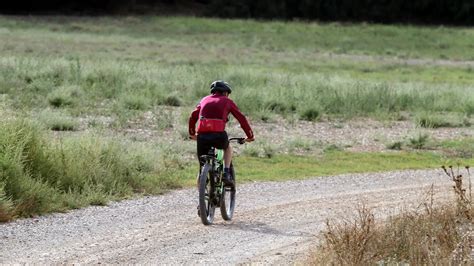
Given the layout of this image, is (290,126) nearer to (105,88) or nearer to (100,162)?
(105,88)

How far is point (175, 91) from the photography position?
3077cm

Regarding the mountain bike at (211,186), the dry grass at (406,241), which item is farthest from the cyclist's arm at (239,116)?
the dry grass at (406,241)

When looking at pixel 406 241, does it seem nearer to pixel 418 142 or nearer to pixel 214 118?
pixel 214 118

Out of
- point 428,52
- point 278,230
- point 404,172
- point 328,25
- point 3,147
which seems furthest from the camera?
point 328,25

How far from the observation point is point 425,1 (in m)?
76.9


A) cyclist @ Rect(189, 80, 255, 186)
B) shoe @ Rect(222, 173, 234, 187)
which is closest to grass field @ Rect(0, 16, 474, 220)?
shoe @ Rect(222, 173, 234, 187)

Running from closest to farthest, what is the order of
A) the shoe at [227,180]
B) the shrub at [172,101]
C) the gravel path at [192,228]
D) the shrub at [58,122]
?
the gravel path at [192,228] < the shoe at [227,180] < the shrub at [58,122] < the shrub at [172,101]

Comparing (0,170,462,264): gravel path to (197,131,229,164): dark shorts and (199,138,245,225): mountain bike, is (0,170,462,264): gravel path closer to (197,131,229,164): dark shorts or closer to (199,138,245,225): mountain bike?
(199,138,245,225): mountain bike

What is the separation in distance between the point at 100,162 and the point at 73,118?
29.0 feet

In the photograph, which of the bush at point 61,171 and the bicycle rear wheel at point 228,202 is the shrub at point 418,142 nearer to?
the bush at point 61,171

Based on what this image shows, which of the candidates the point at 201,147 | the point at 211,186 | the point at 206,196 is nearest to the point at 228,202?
the point at 211,186

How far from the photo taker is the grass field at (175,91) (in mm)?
15508

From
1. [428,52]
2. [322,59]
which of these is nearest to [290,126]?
[322,59]

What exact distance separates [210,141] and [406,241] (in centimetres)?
314
